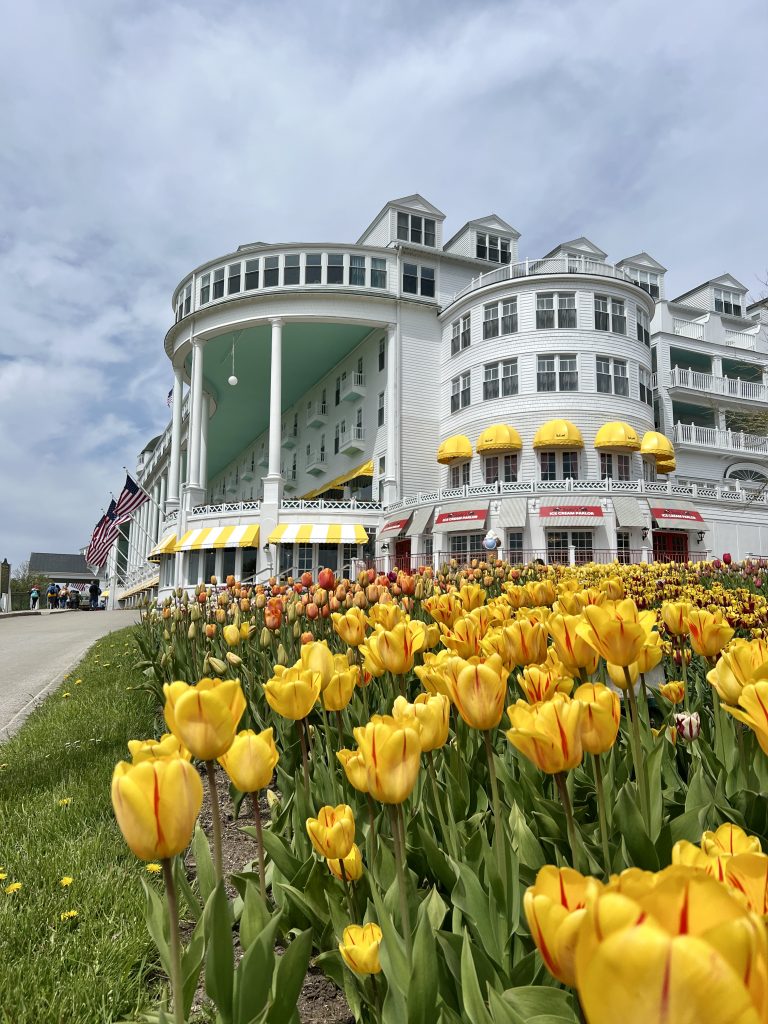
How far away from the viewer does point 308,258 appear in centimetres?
3397

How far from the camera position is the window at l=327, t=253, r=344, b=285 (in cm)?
3397

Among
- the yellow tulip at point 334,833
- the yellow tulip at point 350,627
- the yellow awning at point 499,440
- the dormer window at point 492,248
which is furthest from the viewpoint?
the dormer window at point 492,248

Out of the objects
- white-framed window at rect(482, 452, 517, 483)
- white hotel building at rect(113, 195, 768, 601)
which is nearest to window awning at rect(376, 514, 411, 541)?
white hotel building at rect(113, 195, 768, 601)

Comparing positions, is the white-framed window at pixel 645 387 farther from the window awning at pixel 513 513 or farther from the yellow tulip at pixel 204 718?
the yellow tulip at pixel 204 718

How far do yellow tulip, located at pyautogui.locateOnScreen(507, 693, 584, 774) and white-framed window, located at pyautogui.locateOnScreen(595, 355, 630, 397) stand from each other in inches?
1226

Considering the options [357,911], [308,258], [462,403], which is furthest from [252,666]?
[308,258]

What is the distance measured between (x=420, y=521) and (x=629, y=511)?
27.0 ft

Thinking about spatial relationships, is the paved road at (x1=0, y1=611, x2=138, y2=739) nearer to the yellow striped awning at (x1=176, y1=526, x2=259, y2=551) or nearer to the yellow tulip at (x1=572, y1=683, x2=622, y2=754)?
the yellow tulip at (x1=572, y1=683, x2=622, y2=754)

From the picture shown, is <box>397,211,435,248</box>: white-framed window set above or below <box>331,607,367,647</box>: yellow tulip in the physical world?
above

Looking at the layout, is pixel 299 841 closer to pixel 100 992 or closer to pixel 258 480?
pixel 100 992

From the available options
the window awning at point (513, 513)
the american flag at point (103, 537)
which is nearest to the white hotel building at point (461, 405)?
the window awning at point (513, 513)

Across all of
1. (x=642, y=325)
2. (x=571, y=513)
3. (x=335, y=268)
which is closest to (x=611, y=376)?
(x=642, y=325)

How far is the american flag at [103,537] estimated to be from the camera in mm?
34312

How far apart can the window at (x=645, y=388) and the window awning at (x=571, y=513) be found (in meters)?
8.58
